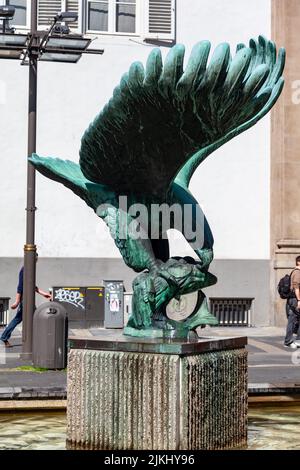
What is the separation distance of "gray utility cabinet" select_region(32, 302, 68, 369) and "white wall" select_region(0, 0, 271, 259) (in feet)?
27.1

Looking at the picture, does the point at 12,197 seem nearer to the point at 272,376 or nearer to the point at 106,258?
the point at 106,258

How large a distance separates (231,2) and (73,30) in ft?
14.0

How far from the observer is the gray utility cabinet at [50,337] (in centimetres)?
1309

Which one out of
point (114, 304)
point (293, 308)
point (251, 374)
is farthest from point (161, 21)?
point (251, 374)

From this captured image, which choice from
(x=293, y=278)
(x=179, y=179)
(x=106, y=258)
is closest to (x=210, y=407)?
(x=179, y=179)

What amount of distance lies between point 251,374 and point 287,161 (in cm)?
1060

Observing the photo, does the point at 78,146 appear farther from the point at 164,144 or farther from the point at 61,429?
the point at 164,144

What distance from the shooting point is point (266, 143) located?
22812 mm

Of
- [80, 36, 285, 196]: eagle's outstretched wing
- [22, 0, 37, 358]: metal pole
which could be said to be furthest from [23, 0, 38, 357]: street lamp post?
[80, 36, 285, 196]: eagle's outstretched wing

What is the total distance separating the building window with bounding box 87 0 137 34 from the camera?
2272 cm

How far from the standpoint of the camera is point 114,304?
20750 mm

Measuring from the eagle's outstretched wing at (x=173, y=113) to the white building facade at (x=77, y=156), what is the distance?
14.0m

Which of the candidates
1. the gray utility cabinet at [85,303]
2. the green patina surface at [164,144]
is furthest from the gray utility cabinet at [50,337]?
the gray utility cabinet at [85,303]
